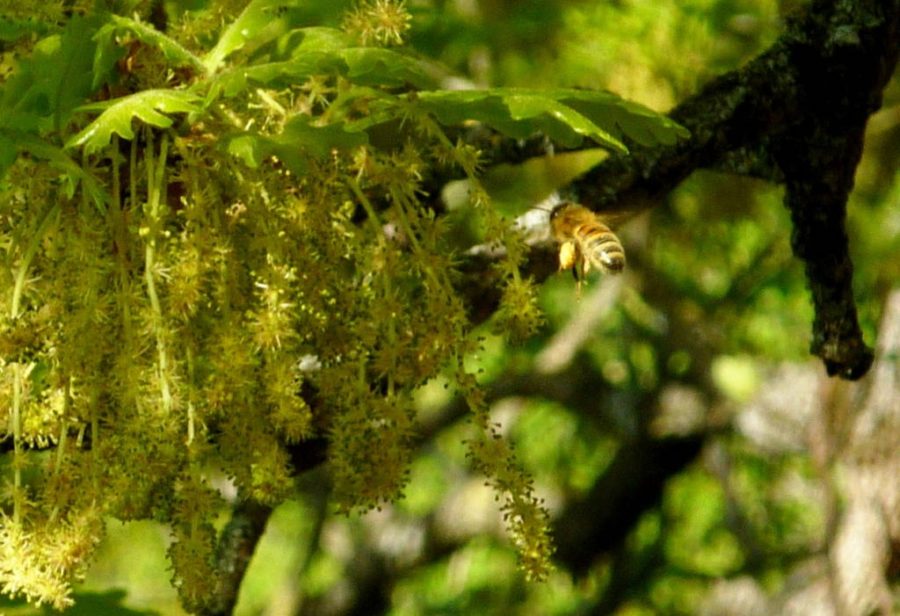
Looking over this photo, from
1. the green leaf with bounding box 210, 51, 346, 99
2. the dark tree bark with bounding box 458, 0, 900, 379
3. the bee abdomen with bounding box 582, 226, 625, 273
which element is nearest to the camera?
the green leaf with bounding box 210, 51, 346, 99

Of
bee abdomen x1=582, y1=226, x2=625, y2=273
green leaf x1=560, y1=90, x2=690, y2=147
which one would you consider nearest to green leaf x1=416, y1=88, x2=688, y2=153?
green leaf x1=560, y1=90, x2=690, y2=147

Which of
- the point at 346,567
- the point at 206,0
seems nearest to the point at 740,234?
the point at 346,567

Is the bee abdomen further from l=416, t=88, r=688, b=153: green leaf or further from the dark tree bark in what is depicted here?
the dark tree bark

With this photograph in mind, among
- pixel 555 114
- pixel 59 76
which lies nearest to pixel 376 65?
pixel 555 114

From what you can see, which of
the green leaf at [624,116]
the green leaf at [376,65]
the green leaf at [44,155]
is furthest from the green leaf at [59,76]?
the green leaf at [624,116]

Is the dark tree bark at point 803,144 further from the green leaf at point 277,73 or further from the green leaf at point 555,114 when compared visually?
the green leaf at point 277,73
